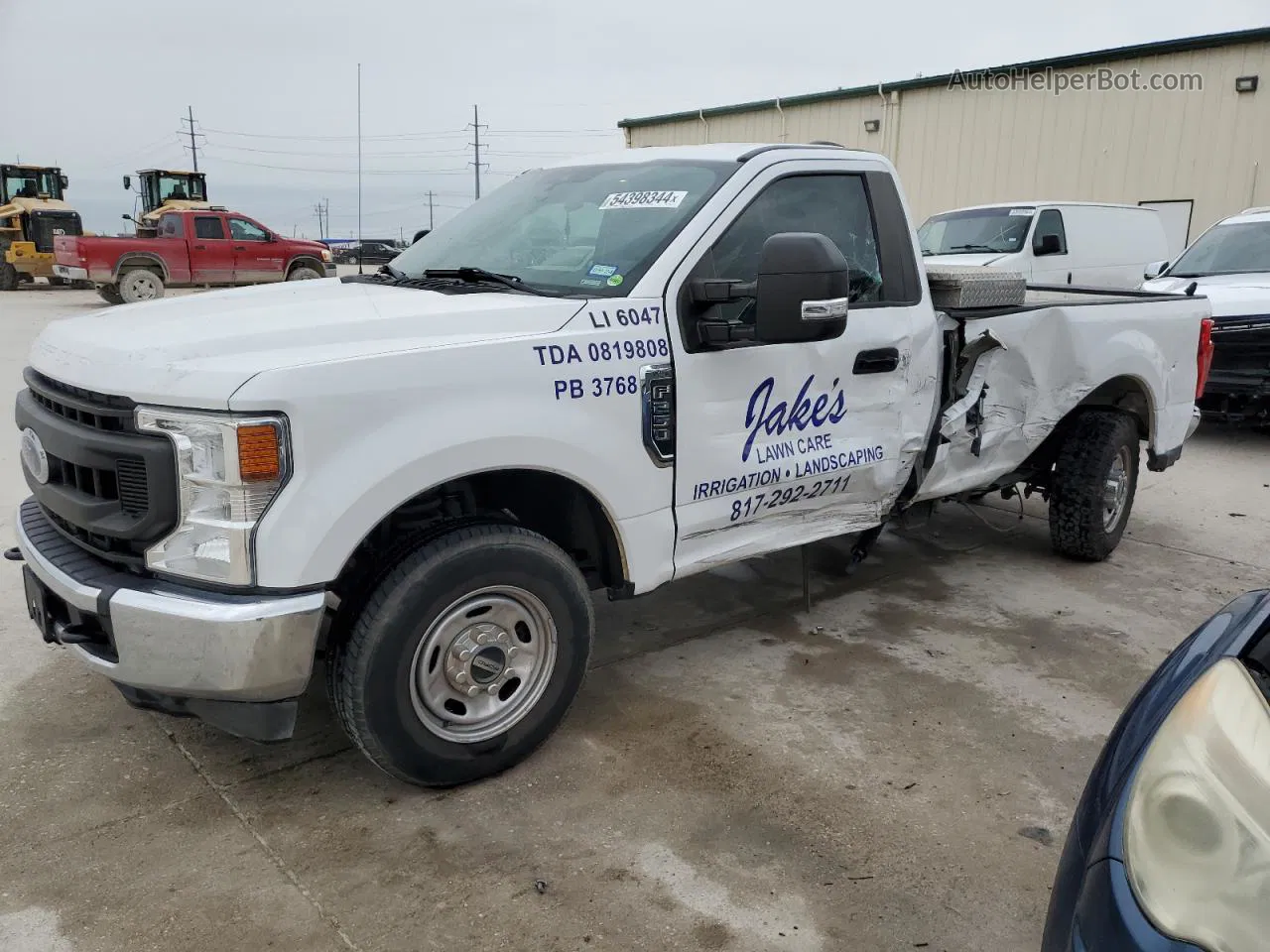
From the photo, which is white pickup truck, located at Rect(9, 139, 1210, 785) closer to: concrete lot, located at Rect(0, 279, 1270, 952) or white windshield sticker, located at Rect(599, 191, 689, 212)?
white windshield sticker, located at Rect(599, 191, 689, 212)

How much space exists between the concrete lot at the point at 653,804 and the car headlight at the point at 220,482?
0.85m

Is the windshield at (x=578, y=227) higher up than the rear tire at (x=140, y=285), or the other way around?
the windshield at (x=578, y=227)

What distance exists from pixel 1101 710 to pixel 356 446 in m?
2.81

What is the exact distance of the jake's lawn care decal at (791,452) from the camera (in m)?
3.59

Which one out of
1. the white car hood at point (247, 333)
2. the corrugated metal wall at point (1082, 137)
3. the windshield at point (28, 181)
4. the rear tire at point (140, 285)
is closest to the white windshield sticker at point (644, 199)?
the white car hood at point (247, 333)

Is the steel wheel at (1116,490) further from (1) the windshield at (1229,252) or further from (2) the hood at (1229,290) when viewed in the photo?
(1) the windshield at (1229,252)

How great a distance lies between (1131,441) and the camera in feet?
17.9

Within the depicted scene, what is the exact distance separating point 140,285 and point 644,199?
1889 centimetres

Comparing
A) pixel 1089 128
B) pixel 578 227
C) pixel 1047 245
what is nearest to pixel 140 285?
pixel 1047 245

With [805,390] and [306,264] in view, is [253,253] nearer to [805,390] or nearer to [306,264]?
[306,264]

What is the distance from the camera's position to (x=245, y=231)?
70.3 ft

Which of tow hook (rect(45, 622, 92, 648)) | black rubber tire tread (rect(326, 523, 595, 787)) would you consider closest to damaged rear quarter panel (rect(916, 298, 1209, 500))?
black rubber tire tread (rect(326, 523, 595, 787))

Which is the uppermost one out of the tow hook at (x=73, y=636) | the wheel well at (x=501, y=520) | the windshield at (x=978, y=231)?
the windshield at (x=978, y=231)

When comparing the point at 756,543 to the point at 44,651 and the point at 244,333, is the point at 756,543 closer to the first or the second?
the point at 244,333
